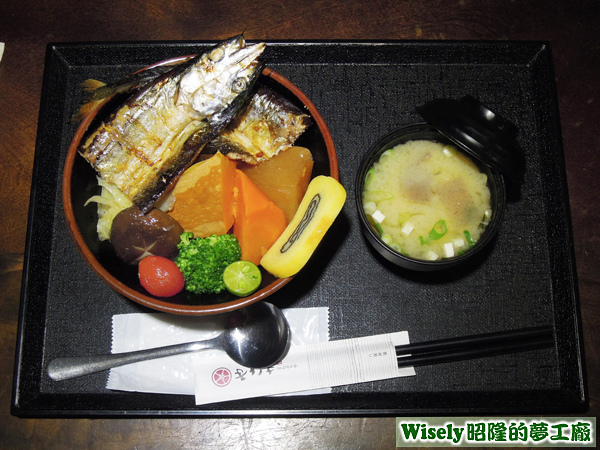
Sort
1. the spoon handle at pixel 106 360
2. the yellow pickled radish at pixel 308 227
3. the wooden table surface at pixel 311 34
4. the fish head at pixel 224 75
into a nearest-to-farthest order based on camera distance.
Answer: the yellow pickled radish at pixel 308 227, the fish head at pixel 224 75, the spoon handle at pixel 106 360, the wooden table surface at pixel 311 34

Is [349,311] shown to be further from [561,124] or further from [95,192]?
[561,124]

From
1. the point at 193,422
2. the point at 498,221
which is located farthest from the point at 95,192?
the point at 498,221

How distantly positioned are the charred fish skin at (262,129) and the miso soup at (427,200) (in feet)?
1.26

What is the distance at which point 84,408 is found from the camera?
175cm

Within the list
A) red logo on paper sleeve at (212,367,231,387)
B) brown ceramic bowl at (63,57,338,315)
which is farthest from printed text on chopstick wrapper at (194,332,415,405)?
brown ceramic bowl at (63,57,338,315)

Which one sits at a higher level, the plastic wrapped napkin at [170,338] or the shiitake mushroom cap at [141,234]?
the shiitake mushroom cap at [141,234]

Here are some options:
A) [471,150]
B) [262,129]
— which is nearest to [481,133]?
[471,150]

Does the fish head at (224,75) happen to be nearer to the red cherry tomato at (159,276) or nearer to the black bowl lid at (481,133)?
the red cherry tomato at (159,276)

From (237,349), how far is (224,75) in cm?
100

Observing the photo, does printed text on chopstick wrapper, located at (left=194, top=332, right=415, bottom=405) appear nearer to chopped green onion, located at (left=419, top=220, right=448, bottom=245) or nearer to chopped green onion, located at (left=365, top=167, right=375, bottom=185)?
chopped green onion, located at (left=419, top=220, right=448, bottom=245)

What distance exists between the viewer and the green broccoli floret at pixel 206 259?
1533 mm

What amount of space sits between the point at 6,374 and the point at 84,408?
430mm

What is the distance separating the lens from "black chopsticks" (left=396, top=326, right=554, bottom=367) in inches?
69.2

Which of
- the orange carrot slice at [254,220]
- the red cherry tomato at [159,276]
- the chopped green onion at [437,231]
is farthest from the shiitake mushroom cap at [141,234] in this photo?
the chopped green onion at [437,231]
